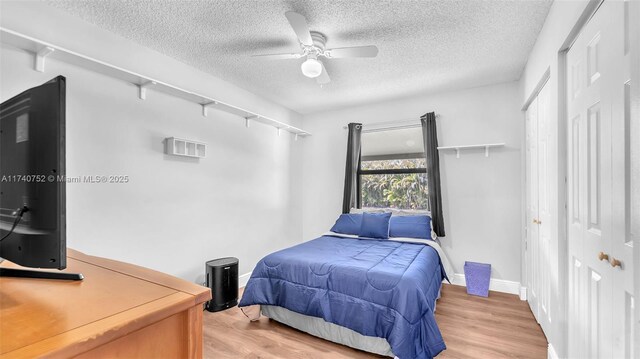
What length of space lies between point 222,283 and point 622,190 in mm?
3068

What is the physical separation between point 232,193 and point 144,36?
6.03 ft

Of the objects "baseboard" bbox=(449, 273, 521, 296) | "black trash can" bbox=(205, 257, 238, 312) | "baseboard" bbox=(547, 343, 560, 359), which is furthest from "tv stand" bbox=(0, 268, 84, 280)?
"baseboard" bbox=(449, 273, 521, 296)

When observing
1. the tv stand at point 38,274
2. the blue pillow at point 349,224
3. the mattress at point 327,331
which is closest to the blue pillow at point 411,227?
the blue pillow at point 349,224

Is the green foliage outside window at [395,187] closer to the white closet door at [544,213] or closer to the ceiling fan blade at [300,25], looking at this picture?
the white closet door at [544,213]

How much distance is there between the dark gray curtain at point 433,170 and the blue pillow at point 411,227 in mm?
148

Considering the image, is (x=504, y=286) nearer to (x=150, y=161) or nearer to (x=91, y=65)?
(x=150, y=161)

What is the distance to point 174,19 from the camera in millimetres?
2234

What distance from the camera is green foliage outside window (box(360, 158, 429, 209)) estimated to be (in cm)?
407

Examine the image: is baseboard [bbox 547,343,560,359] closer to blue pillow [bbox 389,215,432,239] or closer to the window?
blue pillow [bbox 389,215,432,239]

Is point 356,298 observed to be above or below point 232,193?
below

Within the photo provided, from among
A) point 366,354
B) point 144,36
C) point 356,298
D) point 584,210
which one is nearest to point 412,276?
point 356,298

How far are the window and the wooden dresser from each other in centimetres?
371

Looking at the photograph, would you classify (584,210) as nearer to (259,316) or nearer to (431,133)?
(431,133)

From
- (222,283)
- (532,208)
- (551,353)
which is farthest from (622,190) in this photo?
(222,283)
